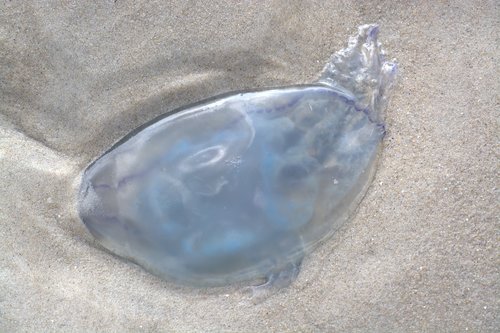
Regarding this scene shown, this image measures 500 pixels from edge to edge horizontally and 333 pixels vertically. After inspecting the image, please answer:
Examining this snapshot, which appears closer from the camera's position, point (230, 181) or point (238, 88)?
point (230, 181)

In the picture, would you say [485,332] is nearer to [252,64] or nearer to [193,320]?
[193,320]

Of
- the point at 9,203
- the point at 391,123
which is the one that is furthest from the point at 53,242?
the point at 391,123

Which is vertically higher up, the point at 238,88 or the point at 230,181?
the point at 238,88

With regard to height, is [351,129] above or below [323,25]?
below

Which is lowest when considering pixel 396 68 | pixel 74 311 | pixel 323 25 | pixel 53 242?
pixel 74 311
